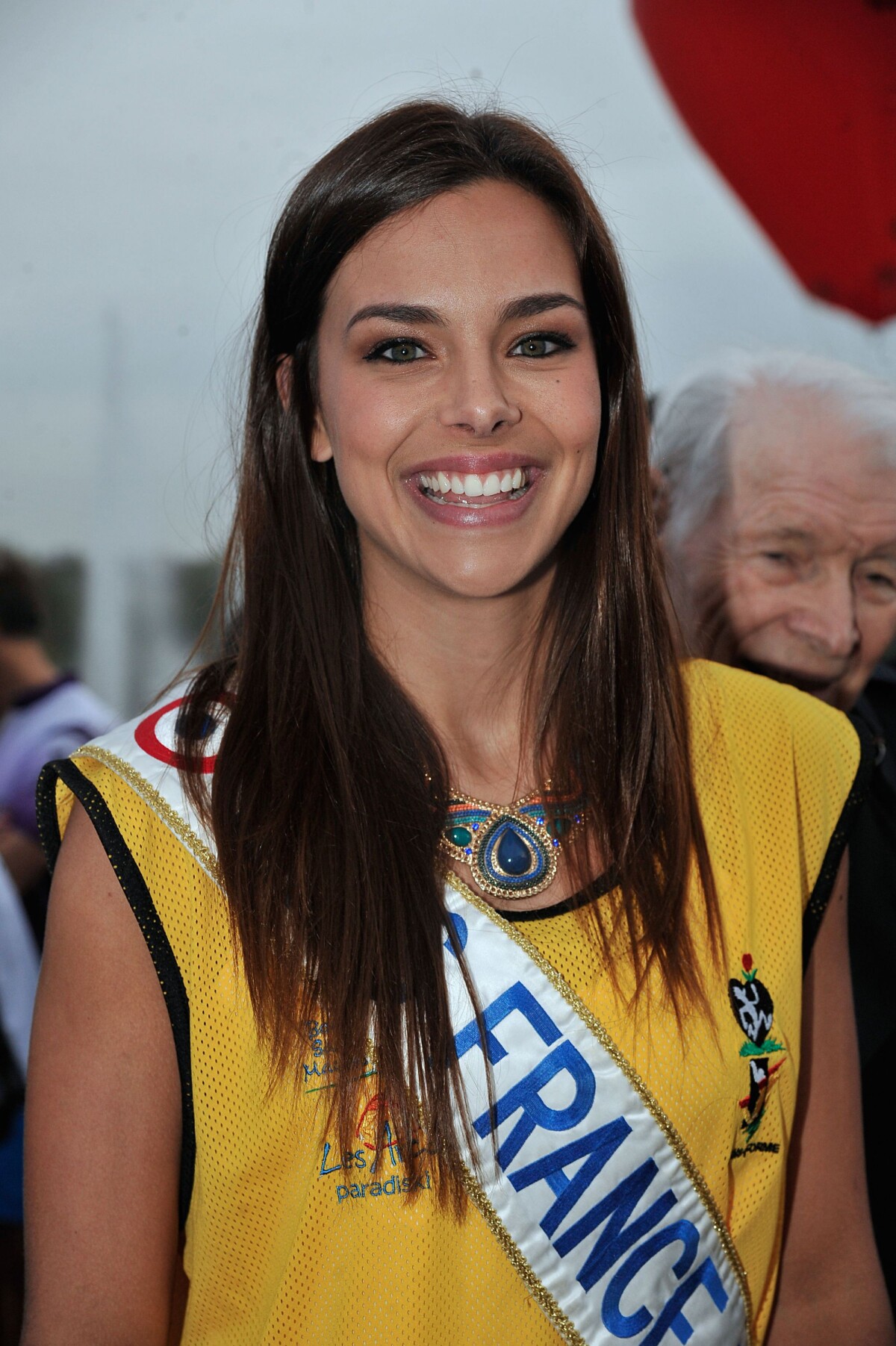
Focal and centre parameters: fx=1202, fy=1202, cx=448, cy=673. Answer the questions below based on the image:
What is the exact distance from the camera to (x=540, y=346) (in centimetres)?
128

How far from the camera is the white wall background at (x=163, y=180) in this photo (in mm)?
2100

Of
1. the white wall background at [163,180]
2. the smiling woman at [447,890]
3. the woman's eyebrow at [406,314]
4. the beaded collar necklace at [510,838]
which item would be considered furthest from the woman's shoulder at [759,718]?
the white wall background at [163,180]

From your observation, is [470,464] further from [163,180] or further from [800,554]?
[163,180]

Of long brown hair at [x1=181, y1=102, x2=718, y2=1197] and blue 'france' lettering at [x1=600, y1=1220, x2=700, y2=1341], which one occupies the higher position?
long brown hair at [x1=181, y1=102, x2=718, y2=1197]

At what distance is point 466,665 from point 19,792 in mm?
1234

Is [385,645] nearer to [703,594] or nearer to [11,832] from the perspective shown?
[703,594]

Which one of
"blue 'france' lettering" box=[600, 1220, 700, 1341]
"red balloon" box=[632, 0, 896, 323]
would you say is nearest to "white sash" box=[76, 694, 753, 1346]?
"blue 'france' lettering" box=[600, 1220, 700, 1341]

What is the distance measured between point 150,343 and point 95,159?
32cm

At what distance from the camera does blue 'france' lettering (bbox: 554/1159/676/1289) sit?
1.21 m

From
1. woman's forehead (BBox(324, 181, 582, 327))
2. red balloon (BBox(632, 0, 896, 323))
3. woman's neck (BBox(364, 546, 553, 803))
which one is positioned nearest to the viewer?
woman's forehead (BBox(324, 181, 582, 327))

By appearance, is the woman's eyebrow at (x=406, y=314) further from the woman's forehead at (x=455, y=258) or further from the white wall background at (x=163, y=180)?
the white wall background at (x=163, y=180)

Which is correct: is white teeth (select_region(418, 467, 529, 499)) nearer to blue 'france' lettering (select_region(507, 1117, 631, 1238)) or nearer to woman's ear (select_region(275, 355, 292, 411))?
woman's ear (select_region(275, 355, 292, 411))

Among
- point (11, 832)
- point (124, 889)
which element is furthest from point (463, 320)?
point (11, 832)

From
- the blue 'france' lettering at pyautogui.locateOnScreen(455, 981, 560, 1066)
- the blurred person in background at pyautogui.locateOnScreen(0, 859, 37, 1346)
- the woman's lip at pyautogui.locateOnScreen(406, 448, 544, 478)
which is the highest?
the woman's lip at pyautogui.locateOnScreen(406, 448, 544, 478)
